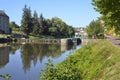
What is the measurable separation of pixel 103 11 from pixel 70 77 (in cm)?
1561

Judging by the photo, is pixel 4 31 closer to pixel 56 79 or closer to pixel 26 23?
pixel 26 23

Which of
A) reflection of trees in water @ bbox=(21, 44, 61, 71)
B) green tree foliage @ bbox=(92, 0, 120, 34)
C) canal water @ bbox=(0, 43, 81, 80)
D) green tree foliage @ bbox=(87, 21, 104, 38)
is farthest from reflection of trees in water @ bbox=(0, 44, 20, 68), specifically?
green tree foliage @ bbox=(87, 21, 104, 38)

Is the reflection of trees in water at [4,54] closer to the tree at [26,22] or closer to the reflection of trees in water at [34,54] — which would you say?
the reflection of trees in water at [34,54]

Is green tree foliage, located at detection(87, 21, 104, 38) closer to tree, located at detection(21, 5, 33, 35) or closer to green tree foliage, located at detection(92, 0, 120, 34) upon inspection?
tree, located at detection(21, 5, 33, 35)

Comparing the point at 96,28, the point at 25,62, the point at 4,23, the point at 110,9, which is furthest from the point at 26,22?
the point at 110,9

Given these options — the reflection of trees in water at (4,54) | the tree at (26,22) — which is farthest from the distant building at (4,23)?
the reflection of trees in water at (4,54)

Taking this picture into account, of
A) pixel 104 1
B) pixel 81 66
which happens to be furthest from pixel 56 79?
pixel 104 1

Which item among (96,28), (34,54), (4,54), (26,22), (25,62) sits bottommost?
(25,62)

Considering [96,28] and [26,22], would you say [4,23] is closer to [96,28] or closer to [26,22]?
[26,22]

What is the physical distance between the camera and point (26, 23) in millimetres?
160250

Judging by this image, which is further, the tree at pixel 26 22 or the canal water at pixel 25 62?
the tree at pixel 26 22

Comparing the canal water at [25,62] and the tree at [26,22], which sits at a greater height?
the tree at [26,22]

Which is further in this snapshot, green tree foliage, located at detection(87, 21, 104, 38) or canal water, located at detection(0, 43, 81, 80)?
green tree foliage, located at detection(87, 21, 104, 38)

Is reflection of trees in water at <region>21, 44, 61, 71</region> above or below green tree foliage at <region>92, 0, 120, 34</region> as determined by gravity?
below
